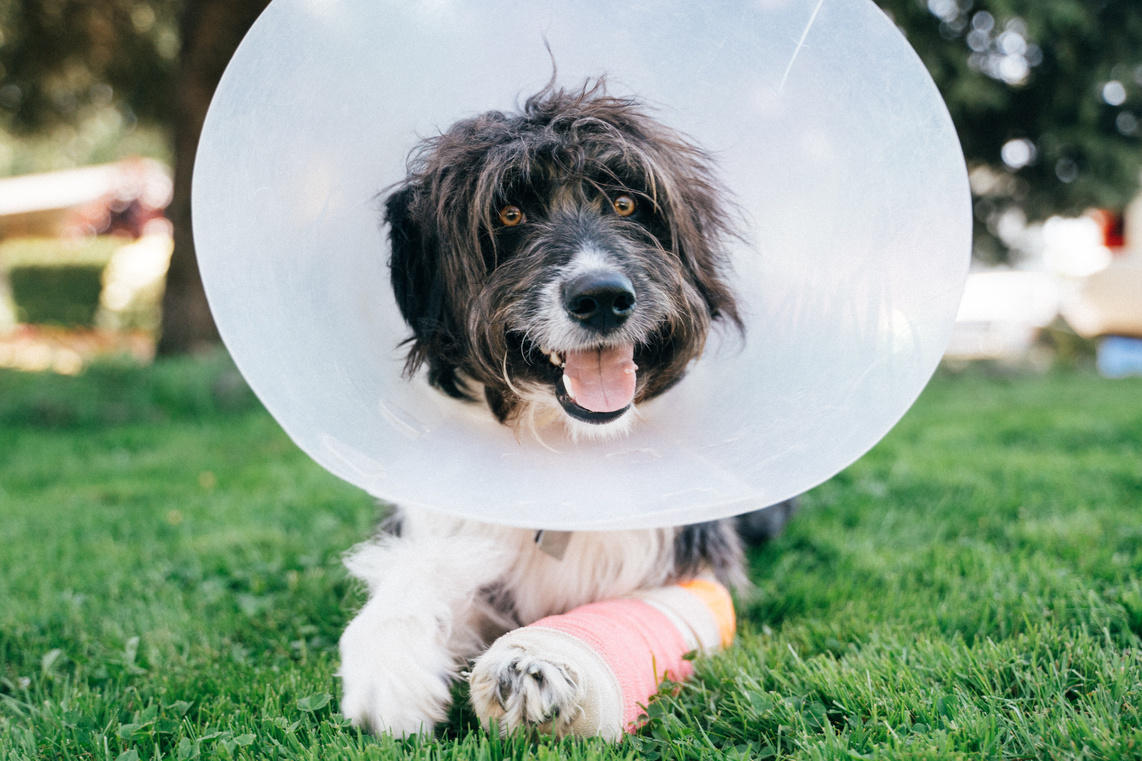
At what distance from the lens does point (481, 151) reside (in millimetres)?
2213

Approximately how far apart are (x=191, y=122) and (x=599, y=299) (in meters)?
7.35

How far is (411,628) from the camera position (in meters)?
2.01

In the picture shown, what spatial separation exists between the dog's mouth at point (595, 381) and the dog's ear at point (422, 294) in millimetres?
318

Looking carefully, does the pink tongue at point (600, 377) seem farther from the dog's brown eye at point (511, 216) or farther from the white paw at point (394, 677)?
the white paw at point (394, 677)

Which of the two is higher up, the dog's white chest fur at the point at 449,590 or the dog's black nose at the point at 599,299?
the dog's black nose at the point at 599,299

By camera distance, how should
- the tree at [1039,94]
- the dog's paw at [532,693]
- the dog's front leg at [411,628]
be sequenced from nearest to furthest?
the dog's paw at [532,693], the dog's front leg at [411,628], the tree at [1039,94]

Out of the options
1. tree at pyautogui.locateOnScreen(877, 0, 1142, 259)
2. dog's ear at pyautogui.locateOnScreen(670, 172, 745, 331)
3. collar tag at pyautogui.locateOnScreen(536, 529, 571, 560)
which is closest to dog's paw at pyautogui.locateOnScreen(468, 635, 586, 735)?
collar tag at pyautogui.locateOnScreen(536, 529, 571, 560)

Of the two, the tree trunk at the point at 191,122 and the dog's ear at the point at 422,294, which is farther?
the tree trunk at the point at 191,122

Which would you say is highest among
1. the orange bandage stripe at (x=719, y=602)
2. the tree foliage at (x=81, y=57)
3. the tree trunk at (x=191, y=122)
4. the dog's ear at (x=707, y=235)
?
the tree foliage at (x=81, y=57)

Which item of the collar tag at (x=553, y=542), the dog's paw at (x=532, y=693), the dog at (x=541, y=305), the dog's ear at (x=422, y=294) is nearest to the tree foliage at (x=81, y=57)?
the dog's ear at (x=422, y=294)

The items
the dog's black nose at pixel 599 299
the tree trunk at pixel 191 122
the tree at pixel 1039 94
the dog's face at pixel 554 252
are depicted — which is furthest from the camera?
the tree trunk at pixel 191 122

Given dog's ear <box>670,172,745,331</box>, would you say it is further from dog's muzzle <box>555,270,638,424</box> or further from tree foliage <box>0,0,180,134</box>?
tree foliage <box>0,0,180,134</box>

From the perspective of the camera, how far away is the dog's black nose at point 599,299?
202cm

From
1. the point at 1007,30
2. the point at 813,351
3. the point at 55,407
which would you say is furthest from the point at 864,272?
the point at 55,407
